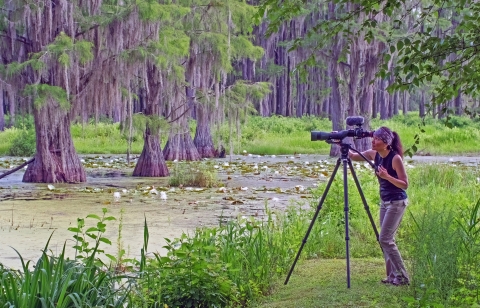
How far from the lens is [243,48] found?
1825cm

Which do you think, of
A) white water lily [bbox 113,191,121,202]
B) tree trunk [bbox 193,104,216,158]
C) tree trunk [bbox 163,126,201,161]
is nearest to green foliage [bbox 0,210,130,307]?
white water lily [bbox 113,191,121,202]

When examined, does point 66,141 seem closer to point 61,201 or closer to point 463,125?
point 61,201

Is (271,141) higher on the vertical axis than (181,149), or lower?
higher

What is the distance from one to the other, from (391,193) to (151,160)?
1169 centimetres

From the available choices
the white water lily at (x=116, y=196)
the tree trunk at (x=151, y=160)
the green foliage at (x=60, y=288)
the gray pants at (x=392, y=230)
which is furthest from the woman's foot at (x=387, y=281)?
the tree trunk at (x=151, y=160)

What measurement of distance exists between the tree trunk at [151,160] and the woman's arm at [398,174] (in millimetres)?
11678

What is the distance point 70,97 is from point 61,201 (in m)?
3.73

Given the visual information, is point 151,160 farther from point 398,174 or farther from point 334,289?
point 398,174

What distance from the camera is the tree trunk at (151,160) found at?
16.2 metres

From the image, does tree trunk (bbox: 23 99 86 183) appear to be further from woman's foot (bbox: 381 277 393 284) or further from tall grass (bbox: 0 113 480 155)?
woman's foot (bbox: 381 277 393 284)

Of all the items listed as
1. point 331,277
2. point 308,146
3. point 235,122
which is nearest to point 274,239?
point 331,277

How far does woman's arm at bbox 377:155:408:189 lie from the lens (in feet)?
16.0

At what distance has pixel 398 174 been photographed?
4973mm

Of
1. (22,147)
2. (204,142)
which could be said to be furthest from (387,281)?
(22,147)
